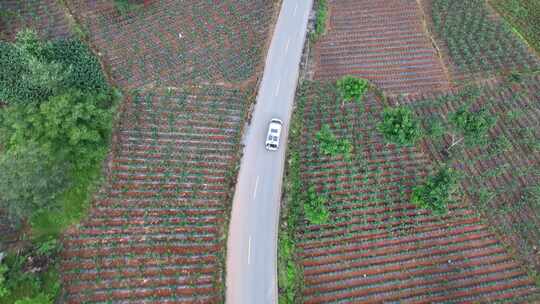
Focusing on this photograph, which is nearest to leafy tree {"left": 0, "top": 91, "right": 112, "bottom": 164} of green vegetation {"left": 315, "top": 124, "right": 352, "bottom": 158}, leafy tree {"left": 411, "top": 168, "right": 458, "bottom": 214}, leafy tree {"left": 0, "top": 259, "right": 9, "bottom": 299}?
leafy tree {"left": 0, "top": 259, "right": 9, "bottom": 299}

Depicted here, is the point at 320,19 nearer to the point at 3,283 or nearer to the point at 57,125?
the point at 57,125

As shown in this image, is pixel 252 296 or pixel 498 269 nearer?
pixel 252 296

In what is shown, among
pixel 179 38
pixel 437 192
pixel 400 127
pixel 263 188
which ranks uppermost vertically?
pixel 179 38

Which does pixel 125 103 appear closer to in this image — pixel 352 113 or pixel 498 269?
pixel 352 113

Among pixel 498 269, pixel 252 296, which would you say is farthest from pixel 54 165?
pixel 498 269

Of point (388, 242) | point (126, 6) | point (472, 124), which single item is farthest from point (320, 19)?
point (388, 242)

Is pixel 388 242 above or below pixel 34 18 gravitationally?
below
